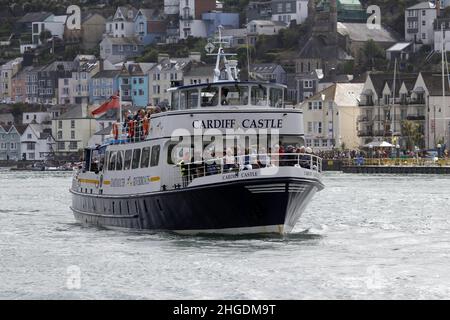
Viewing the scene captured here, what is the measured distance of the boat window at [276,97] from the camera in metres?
53.0

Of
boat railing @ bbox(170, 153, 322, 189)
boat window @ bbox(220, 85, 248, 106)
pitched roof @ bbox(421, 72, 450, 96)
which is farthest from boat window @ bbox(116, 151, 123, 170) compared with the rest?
pitched roof @ bbox(421, 72, 450, 96)

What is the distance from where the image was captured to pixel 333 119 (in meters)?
168

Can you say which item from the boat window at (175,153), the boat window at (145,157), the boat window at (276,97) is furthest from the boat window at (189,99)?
the boat window at (276,97)

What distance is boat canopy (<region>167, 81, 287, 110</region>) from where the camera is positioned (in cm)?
5212

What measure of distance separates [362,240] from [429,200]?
26575 millimetres

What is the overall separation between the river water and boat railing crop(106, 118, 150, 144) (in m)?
3.12

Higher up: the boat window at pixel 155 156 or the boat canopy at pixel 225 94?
the boat canopy at pixel 225 94

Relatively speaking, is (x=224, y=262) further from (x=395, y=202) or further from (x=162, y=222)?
(x=395, y=202)

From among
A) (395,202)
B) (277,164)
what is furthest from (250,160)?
(395,202)

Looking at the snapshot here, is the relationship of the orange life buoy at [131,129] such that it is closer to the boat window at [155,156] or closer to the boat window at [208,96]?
the boat window at [155,156]

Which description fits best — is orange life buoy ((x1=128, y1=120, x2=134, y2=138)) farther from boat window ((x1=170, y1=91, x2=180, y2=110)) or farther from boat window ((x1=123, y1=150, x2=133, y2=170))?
boat window ((x1=170, y1=91, x2=180, y2=110))

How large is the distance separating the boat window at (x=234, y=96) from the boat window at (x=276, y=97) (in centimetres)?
101

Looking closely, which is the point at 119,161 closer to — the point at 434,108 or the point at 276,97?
the point at 276,97

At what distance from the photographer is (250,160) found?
49.8m
